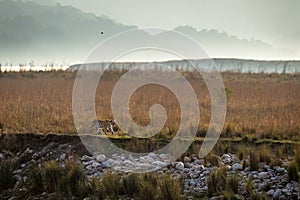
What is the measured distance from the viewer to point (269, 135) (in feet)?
28.5

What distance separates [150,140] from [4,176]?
8.92 feet

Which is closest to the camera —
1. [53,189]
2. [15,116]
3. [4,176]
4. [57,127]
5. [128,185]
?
[128,185]

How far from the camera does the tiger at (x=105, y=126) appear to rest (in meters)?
9.13

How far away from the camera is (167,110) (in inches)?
450

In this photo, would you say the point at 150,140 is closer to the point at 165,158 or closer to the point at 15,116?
the point at 165,158

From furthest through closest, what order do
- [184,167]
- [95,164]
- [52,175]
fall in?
[95,164] < [184,167] < [52,175]

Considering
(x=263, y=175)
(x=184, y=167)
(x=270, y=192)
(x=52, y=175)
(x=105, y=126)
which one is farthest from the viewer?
(x=105, y=126)

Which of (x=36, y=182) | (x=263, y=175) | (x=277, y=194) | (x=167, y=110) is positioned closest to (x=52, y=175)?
(x=36, y=182)

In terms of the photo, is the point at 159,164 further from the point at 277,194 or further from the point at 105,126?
the point at 105,126

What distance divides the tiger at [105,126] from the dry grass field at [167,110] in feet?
1.70

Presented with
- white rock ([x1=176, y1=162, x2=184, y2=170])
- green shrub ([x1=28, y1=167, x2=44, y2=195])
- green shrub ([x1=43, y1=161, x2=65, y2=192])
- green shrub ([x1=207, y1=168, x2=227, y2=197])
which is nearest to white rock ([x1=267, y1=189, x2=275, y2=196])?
green shrub ([x1=207, y1=168, x2=227, y2=197])

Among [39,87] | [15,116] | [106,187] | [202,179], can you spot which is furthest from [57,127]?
[39,87]

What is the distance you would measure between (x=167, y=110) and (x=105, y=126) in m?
2.45

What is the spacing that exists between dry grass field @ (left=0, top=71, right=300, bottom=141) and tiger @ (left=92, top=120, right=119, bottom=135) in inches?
20.4
